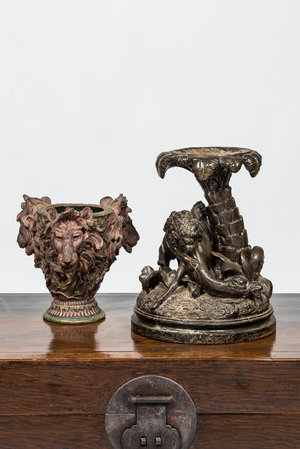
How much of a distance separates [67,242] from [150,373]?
1.62 ft

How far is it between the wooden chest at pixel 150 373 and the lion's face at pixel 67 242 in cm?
28

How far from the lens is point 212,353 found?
2.50 m

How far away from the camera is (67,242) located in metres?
2.65

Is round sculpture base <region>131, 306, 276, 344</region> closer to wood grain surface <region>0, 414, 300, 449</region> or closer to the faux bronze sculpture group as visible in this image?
the faux bronze sculpture group

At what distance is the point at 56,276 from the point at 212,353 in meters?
0.58

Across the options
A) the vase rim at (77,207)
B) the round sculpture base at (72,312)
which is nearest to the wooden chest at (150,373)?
the round sculpture base at (72,312)

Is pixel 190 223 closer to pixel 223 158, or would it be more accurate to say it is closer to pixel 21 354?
pixel 223 158

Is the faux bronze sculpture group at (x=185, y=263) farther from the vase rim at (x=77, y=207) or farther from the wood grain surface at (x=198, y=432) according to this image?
the wood grain surface at (x=198, y=432)

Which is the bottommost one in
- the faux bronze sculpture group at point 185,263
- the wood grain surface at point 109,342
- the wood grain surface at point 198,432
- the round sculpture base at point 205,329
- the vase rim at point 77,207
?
the wood grain surface at point 198,432

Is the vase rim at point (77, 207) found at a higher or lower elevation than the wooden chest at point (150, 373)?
higher

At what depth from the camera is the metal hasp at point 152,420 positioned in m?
2.48

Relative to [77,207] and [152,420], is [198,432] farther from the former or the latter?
[77,207]

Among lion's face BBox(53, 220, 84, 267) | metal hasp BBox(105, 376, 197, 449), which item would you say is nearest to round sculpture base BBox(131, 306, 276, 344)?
metal hasp BBox(105, 376, 197, 449)

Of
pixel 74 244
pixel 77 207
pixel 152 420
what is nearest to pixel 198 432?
pixel 152 420
